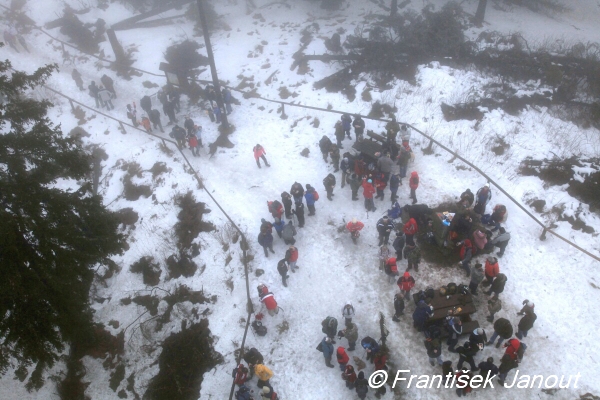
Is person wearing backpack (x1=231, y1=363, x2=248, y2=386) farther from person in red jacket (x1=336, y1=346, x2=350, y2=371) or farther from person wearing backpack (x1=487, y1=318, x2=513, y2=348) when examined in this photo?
person wearing backpack (x1=487, y1=318, x2=513, y2=348)

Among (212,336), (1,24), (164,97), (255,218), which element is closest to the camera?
(212,336)

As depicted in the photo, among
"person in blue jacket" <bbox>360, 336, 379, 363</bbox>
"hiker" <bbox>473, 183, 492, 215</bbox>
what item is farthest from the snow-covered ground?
"hiker" <bbox>473, 183, 492, 215</bbox>

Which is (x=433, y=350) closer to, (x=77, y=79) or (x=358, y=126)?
(x=358, y=126)

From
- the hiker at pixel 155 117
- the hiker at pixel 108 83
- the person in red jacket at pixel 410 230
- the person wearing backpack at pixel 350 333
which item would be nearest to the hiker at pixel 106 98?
the hiker at pixel 108 83

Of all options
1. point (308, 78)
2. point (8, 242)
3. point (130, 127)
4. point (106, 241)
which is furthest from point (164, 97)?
point (8, 242)

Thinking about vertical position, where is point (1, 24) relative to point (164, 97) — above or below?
above

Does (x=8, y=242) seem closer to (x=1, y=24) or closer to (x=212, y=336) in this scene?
(x=212, y=336)
